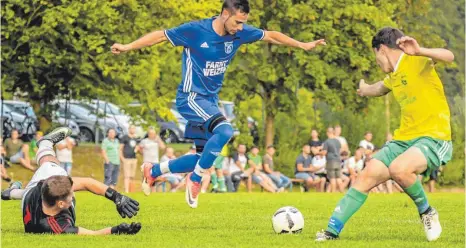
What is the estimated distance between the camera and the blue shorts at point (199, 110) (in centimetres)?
1471

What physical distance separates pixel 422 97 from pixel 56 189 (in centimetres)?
402

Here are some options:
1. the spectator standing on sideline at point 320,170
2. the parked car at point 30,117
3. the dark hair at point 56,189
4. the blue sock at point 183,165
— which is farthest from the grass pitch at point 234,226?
the parked car at point 30,117

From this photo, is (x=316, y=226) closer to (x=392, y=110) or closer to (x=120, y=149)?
(x=120, y=149)

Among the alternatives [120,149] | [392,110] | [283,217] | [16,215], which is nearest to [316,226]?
[283,217]

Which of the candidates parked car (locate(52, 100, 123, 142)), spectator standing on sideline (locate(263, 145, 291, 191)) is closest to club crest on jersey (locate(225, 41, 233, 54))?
spectator standing on sideline (locate(263, 145, 291, 191))

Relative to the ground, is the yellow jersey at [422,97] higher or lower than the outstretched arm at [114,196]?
higher

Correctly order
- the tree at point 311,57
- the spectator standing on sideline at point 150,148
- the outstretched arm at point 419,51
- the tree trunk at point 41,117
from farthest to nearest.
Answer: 1. the tree trunk at point 41,117
2. the tree at point 311,57
3. the spectator standing on sideline at point 150,148
4. the outstretched arm at point 419,51

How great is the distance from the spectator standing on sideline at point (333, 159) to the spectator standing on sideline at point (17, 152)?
798cm

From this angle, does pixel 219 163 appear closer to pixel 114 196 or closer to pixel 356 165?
pixel 356 165

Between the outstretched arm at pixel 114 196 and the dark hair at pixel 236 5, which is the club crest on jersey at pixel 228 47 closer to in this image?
the dark hair at pixel 236 5

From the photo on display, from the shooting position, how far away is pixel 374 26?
40344 mm

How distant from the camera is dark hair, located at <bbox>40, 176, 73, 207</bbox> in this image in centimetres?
1247

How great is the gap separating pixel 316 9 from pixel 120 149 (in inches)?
450

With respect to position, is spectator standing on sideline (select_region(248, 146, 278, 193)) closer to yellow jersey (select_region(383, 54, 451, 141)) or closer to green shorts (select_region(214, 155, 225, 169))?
green shorts (select_region(214, 155, 225, 169))
